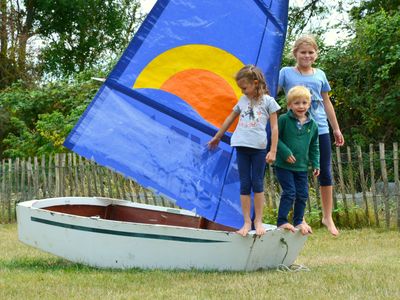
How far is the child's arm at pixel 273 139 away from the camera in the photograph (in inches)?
209

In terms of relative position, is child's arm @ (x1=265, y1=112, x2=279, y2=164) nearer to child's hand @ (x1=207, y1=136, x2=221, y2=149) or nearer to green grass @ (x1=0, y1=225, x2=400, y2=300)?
child's hand @ (x1=207, y1=136, x2=221, y2=149)

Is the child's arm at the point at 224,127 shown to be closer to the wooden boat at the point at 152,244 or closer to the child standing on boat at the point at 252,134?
the child standing on boat at the point at 252,134

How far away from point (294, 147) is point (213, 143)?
630mm

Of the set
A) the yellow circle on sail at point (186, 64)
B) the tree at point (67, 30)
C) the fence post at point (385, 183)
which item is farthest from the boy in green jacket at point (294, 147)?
the tree at point (67, 30)

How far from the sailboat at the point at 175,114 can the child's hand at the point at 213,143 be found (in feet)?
0.18

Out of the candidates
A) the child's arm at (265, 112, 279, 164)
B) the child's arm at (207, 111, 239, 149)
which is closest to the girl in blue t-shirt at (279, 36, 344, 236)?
the child's arm at (265, 112, 279, 164)

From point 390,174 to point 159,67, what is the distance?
19.9 ft

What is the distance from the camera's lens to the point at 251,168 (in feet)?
18.1

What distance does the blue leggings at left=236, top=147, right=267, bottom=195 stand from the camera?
5.47m

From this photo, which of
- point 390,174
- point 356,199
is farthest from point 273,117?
point 390,174

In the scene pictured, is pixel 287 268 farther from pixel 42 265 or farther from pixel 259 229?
pixel 42 265

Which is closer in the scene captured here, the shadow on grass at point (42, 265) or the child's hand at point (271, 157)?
the child's hand at point (271, 157)

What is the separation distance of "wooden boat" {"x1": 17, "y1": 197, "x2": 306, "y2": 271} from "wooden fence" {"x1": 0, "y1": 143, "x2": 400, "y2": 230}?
11.1ft

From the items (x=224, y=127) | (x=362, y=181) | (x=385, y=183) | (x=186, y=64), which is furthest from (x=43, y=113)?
(x=224, y=127)
